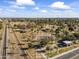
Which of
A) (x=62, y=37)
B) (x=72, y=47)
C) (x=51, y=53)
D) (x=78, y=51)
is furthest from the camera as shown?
(x=62, y=37)

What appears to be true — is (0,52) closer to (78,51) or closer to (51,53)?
(51,53)

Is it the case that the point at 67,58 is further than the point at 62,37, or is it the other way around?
the point at 62,37

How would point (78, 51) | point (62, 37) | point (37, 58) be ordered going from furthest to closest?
point (62, 37), point (78, 51), point (37, 58)

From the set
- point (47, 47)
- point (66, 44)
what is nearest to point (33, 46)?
point (47, 47)

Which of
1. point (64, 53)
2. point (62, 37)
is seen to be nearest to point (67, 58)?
point (64, 53)

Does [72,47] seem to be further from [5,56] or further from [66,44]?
[5,56]

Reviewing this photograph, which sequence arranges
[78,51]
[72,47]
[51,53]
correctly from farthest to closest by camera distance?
[72,47], [78,51], [51,53]

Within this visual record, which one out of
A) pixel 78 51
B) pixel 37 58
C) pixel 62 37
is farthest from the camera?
pixel 62 37

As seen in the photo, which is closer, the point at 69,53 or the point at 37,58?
the point at 37,58

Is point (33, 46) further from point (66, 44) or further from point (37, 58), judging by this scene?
point (37, 58)
